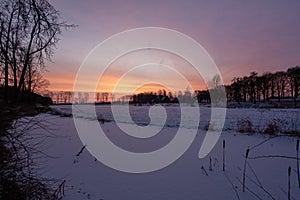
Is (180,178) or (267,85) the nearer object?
(180,178)

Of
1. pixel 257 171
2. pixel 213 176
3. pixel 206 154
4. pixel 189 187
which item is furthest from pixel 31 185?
pixel 206 154

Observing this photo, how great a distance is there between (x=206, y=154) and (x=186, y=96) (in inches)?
3704

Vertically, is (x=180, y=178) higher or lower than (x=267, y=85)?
lower

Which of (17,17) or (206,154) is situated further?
(206,154)

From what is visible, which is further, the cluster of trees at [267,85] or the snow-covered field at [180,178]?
the cluster of trees at [267,85]

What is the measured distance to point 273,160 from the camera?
7609 mm

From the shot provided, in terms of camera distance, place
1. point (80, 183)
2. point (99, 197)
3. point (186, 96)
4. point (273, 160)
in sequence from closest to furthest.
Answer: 1. point (99, 197)
2. point (80, 183)
3. point (273, 160)
4. point (186, 96)

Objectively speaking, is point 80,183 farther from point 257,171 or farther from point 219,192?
point 257,171

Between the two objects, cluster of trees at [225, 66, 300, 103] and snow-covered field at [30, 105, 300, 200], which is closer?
snow-covered field at [30, 105, 300, 200]

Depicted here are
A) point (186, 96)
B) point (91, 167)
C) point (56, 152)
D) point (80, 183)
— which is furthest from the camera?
point (186, 96)

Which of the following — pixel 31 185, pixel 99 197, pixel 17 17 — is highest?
pixel 17 17

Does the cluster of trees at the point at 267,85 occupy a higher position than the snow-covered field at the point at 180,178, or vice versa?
the cluster of trees at the point at 267,85

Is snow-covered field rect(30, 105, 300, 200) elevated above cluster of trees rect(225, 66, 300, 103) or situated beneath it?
situated beneath

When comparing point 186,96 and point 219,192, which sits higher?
point 186,96
